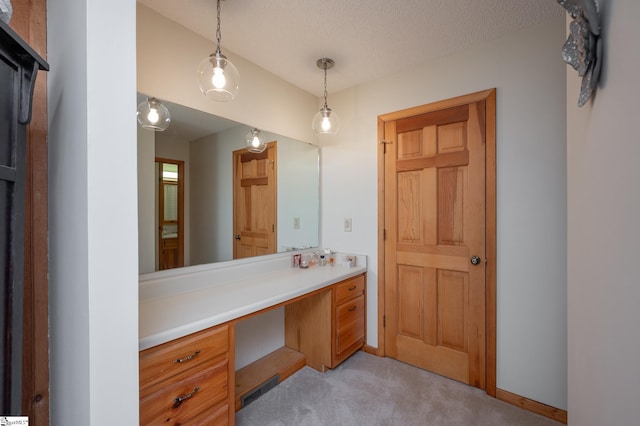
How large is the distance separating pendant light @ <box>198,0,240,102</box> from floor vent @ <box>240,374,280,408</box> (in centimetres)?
195

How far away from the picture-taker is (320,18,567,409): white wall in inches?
66.9

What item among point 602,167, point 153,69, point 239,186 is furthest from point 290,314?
point 602,167

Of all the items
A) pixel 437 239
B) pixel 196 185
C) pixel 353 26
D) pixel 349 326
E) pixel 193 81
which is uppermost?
pixel 353 26

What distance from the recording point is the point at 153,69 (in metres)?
1.60

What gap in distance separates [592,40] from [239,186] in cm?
200

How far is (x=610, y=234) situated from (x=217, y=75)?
175cm

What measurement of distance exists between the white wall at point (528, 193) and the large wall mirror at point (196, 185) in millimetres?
1571

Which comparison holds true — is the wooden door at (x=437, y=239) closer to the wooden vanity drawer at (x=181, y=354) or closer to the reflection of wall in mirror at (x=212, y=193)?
the reflection of wall in mirror at (x=212, y=193)

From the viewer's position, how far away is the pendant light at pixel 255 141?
217cm

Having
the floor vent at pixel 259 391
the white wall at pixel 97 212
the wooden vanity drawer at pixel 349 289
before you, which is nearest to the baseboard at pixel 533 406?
the wooden vanity drawer at pixel 349 289

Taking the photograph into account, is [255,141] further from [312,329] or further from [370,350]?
[370,350]

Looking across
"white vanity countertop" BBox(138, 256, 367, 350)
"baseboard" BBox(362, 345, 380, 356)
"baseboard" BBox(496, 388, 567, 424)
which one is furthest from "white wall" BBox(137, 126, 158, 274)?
"baseboard" BBox(496, 388, 567, 424)

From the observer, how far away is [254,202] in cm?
226

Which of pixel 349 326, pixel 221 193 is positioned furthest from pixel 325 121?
pixel 349 326
